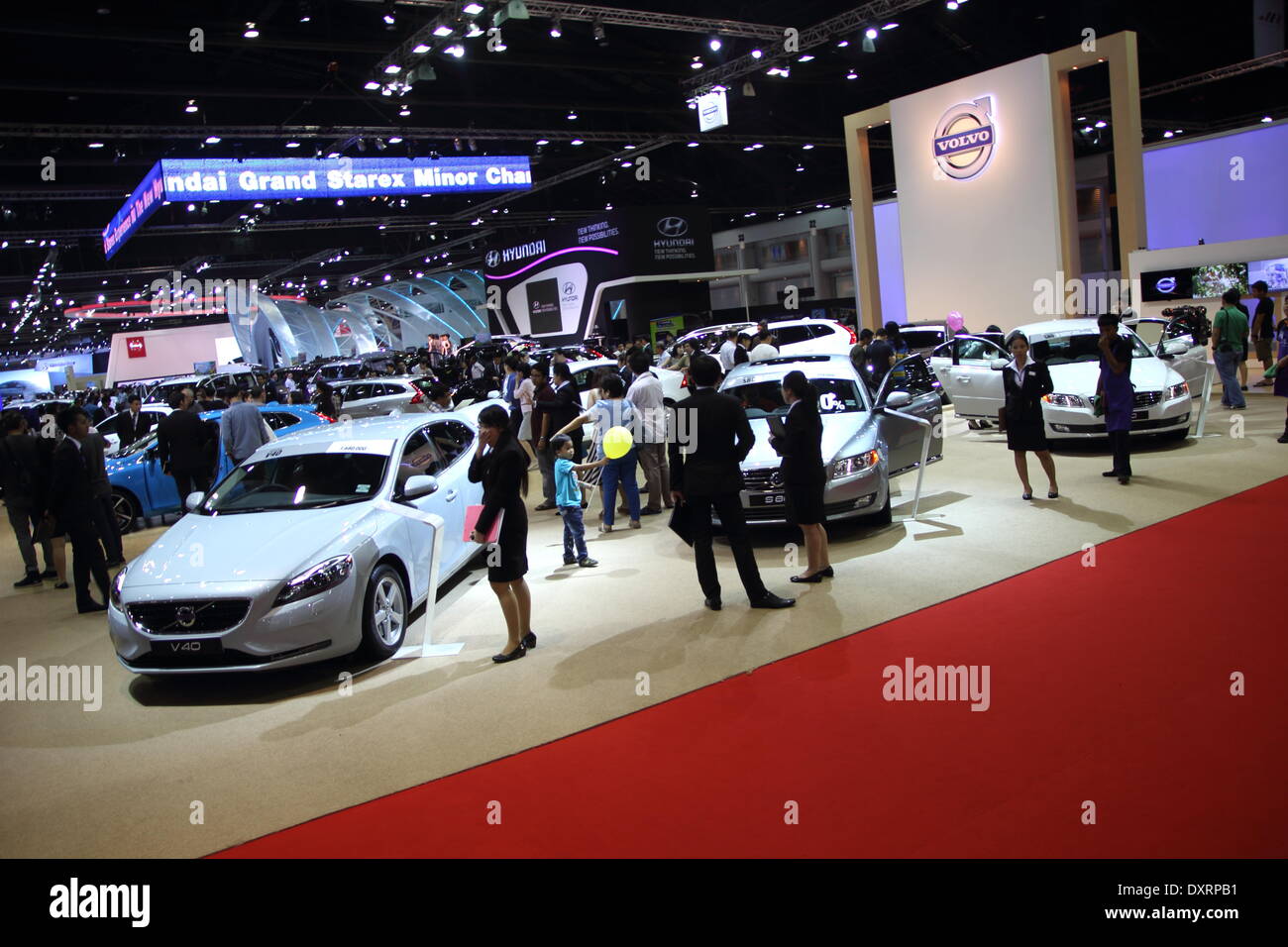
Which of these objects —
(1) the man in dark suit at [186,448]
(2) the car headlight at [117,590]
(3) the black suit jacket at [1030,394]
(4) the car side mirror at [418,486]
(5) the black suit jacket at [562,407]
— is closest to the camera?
(2) the car headlight at [117,590]

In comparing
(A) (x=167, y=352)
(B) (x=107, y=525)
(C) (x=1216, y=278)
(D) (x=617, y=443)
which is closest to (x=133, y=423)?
(B) (x=107, y=525)

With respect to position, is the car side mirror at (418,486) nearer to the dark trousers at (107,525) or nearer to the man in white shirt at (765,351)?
the dark trousers at (107,525)

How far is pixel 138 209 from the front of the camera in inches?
706

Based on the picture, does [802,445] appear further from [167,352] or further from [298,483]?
[167,352]

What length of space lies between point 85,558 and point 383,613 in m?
3.62

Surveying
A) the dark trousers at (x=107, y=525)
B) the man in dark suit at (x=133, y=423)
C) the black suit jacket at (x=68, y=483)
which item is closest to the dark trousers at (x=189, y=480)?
the dark trousers at (x=107, y=525)

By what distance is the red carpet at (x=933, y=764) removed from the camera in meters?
3.58

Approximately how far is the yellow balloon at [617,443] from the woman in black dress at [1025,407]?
11.4 feet

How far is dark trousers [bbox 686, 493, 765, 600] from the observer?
6430 millimetres

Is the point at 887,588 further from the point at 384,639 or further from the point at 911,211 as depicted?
the point at 911,211

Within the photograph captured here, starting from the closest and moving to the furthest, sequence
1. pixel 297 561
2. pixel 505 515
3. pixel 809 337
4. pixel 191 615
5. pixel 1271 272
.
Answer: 1. pixel 191 615
2. pixel 297 561
3. pixel 505 515
4. pixel 1271 272
5. pixel 809 337

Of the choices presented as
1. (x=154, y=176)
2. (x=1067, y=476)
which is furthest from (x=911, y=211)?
(x=154, y=176)

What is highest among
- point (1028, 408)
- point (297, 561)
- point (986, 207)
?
point (986, 207)

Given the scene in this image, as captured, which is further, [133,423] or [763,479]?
[133,423]
